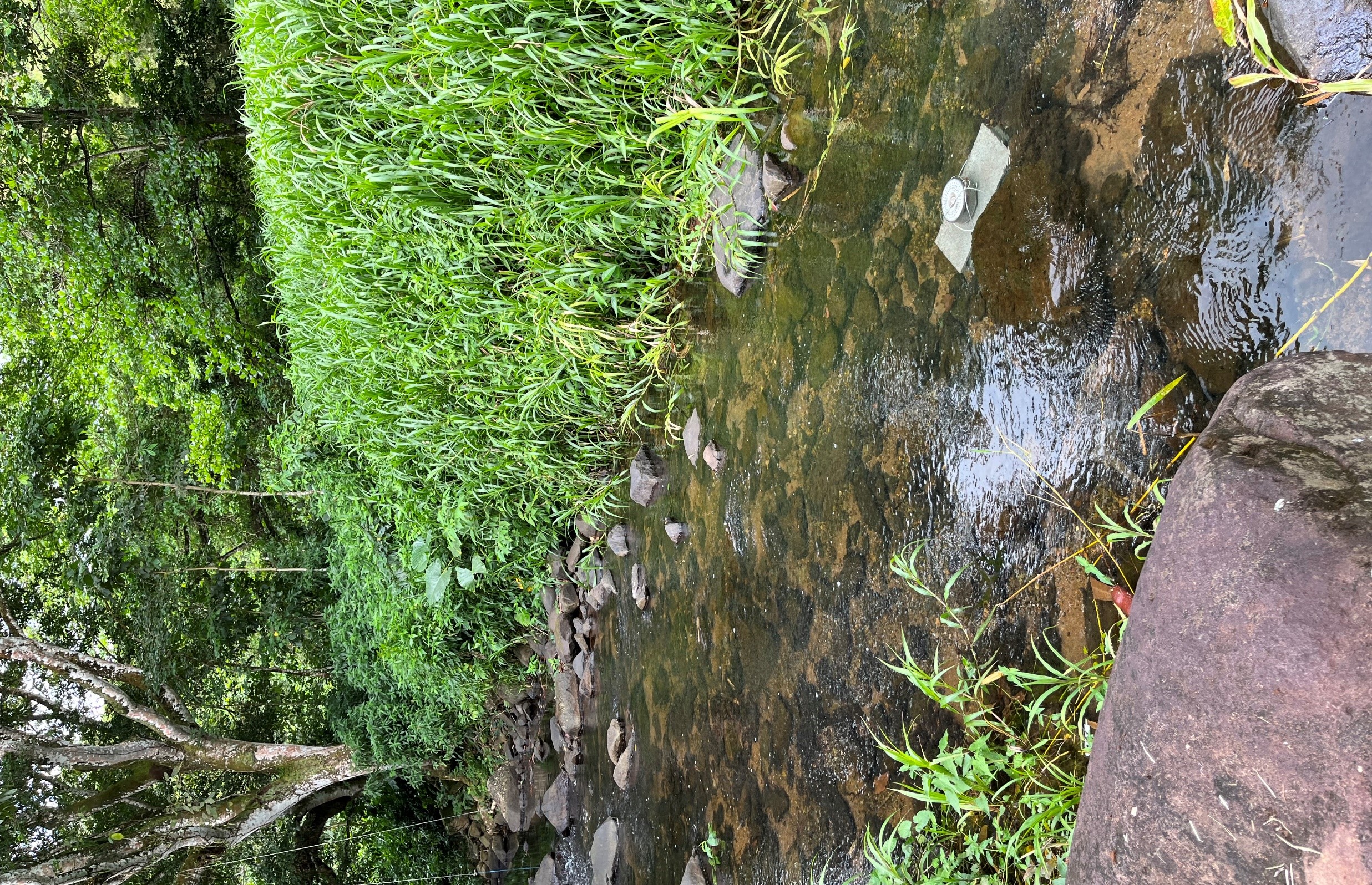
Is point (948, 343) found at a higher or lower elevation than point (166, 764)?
higher

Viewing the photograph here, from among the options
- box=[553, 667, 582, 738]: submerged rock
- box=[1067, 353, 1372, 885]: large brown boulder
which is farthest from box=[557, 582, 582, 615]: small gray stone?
box=[1067, 353, 1372, 885]: large brown boulder

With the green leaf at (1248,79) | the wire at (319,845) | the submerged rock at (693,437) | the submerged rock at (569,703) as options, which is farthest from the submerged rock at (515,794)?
the green leaf at (1248,79)

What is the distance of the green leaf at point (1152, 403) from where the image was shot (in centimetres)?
149

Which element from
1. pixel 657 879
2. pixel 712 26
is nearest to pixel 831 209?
pixel 712 26

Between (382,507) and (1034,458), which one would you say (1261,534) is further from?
(382,507)

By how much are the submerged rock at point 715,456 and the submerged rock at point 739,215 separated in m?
0.54

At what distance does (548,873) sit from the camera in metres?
4.43

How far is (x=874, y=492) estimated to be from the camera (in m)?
2.16

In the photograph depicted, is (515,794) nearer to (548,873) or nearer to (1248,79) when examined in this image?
(548,873)

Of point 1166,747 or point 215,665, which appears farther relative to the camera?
point 215,665

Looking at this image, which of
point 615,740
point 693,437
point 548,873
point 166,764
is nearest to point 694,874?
point 615,740

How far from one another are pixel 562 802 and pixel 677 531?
6.56 ft

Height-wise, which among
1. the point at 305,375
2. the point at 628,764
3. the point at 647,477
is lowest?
the point at 628,764

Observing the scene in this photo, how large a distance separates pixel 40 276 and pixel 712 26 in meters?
5.77
